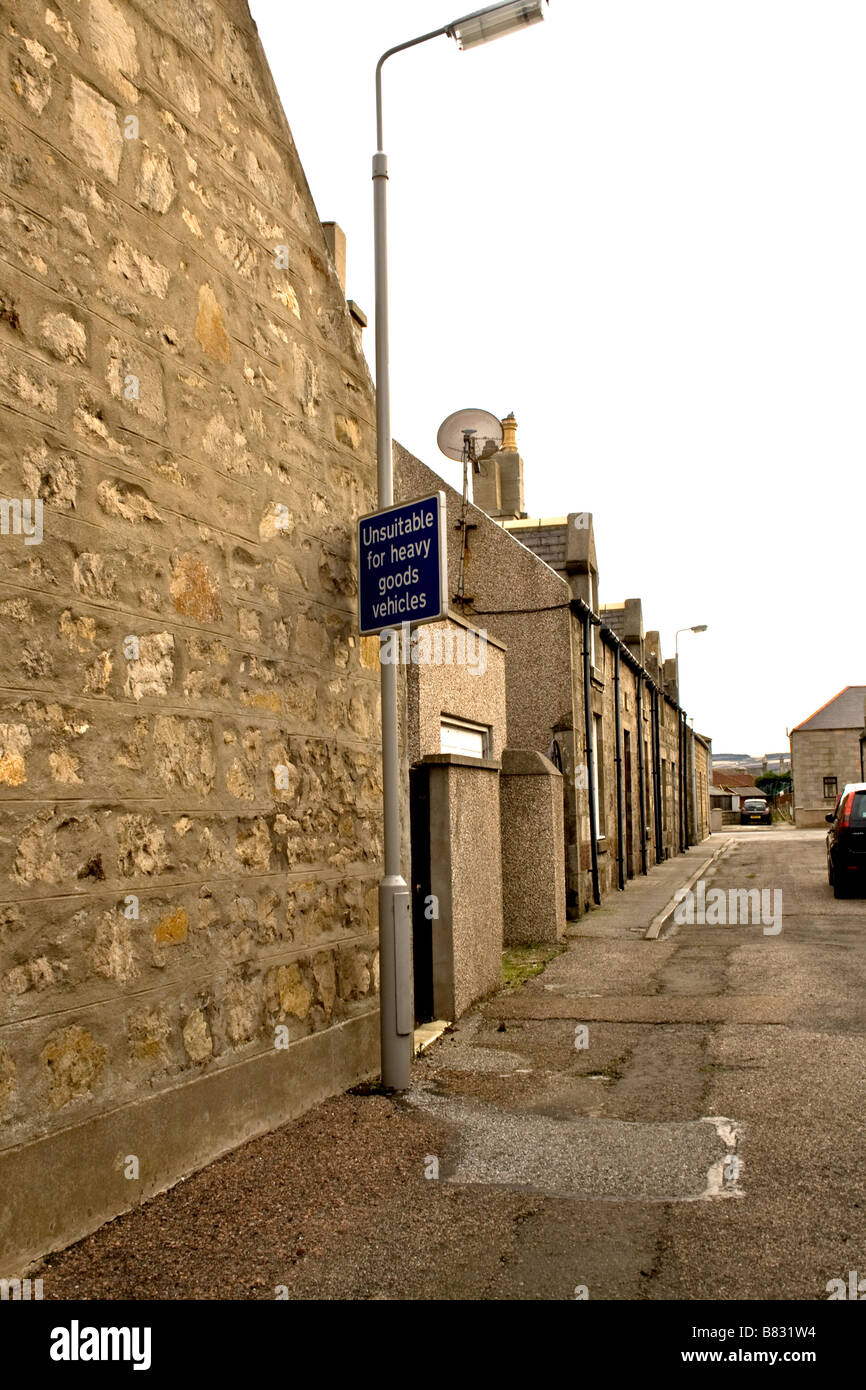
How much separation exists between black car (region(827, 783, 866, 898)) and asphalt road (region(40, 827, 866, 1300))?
8126 mm

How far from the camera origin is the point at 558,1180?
460 centimetres

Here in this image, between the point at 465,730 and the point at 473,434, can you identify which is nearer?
the point at 465,730

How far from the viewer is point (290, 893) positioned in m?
5.68

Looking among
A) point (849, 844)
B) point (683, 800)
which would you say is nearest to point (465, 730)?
point (849, 844)

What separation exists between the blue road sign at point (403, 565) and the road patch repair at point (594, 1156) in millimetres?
2594

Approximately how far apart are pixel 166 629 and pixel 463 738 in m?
6.74

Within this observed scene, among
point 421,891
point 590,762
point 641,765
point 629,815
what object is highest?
point 641,765

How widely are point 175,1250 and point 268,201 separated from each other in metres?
4.98

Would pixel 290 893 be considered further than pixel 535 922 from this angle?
No

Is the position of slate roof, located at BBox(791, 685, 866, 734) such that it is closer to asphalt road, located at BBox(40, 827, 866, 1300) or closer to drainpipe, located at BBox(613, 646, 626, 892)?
drainpipe, located at BBox(613, 646, 626, 892)

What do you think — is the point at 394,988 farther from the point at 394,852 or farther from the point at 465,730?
the point at 465,730

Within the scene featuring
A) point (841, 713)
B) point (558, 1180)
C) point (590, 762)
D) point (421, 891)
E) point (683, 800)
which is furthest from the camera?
point (841, 713)
